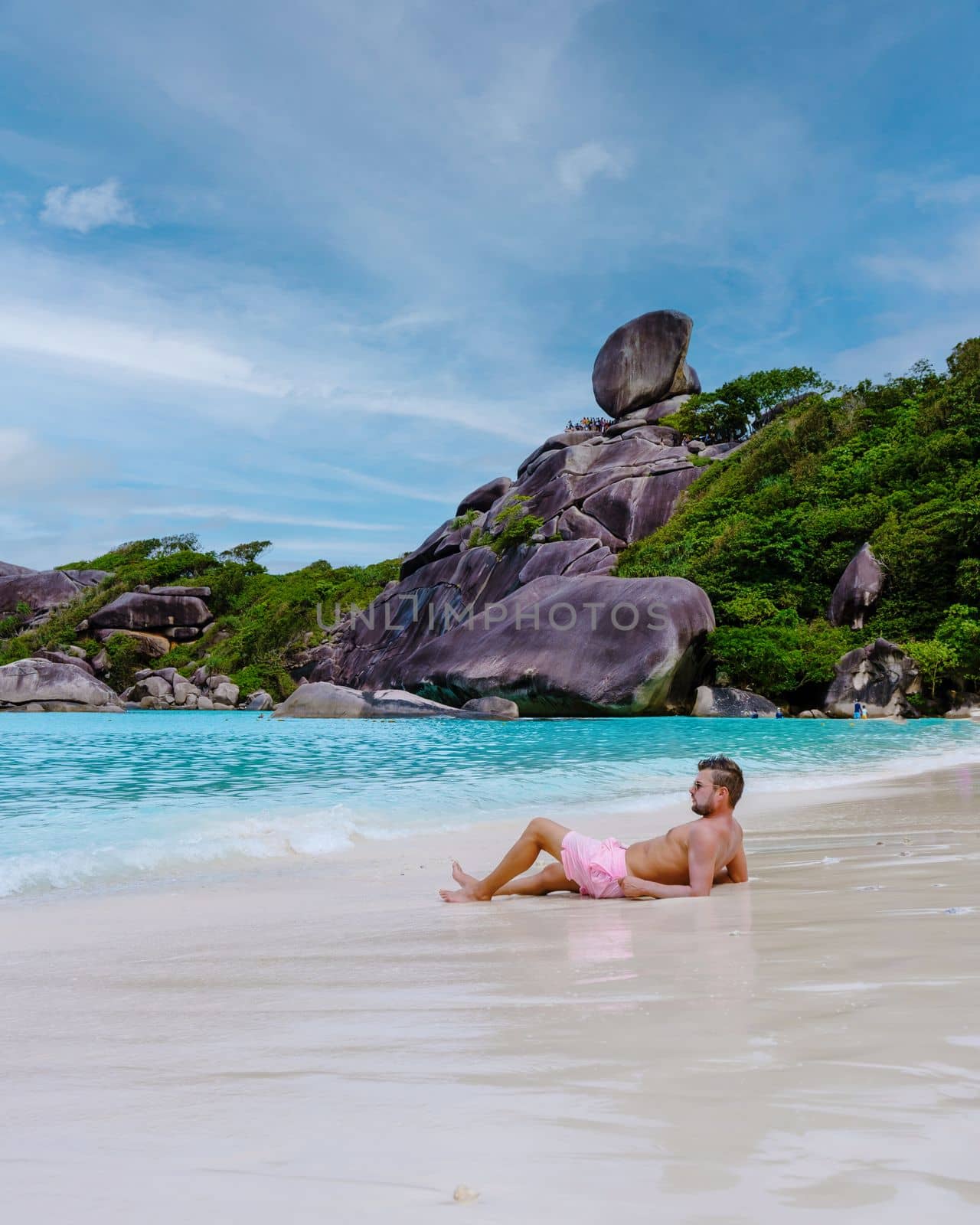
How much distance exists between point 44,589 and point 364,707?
3891cm

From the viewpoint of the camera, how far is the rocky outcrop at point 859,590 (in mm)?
25266

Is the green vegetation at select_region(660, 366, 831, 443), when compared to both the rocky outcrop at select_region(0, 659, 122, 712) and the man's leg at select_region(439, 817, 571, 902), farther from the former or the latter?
the man's leg at select_region(439, 817, 571, 902)

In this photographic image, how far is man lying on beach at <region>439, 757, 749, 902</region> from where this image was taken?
389cm

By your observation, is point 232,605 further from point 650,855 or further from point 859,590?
point 650,855

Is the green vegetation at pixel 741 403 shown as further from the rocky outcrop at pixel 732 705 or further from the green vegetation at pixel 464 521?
the rocky outcrop at pixel 732 705

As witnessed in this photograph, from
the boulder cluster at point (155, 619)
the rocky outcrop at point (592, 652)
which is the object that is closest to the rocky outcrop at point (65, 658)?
the boulder cluster at point (155, 619)

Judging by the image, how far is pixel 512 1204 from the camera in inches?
44.9

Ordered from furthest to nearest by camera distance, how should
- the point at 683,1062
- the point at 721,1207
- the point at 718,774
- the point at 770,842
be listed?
1. the point at 770,842
2. the point at 718,774
3. the point at 683,1062
4. the point at 721,1207

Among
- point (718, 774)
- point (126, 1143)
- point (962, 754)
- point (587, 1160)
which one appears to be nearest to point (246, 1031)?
point (126, 1143)

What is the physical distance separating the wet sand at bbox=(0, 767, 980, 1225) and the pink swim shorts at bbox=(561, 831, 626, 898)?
0.51m

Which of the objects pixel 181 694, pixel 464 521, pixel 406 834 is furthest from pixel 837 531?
pixel 181 694

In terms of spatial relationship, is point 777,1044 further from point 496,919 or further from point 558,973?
point 496,919

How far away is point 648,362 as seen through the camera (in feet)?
148

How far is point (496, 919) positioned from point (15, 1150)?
7.24ft
